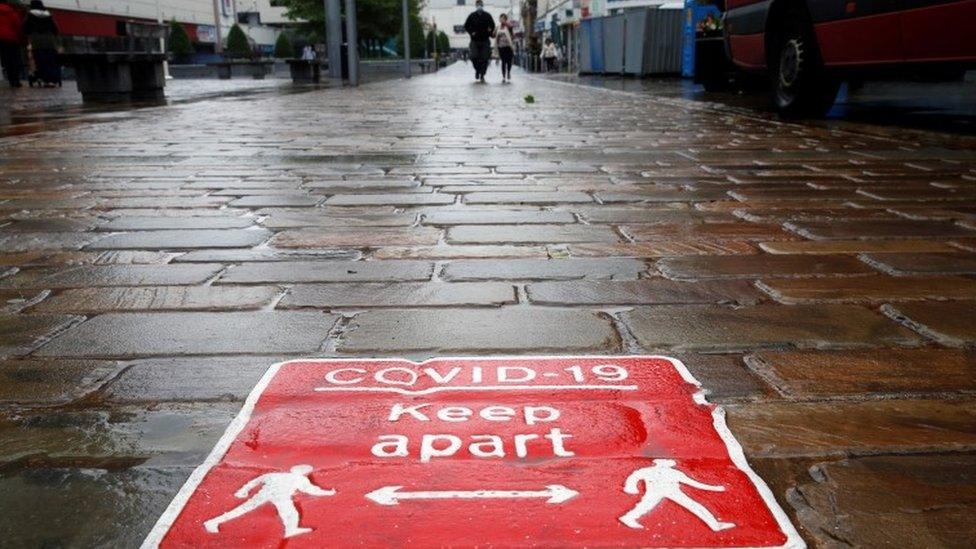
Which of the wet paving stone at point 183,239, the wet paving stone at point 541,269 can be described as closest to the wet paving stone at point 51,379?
the wet paving stone at point 541,269

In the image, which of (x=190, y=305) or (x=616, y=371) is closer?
(x=616, y=371)

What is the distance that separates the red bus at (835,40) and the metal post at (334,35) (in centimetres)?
1350

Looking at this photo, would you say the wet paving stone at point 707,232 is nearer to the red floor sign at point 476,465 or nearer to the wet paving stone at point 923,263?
the wet paving stone at point 923,263

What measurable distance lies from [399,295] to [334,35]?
21.2m

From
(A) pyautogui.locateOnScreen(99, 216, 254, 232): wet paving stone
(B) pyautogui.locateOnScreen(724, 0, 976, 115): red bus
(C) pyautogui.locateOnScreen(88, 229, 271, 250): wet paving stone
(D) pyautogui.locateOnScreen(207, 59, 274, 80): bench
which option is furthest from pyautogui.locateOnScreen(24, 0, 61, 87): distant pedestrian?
(C) pyautogui.locateOnScreen(88, 229, 271, 250): wet paving stone

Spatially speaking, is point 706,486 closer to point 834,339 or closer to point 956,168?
point 834,339

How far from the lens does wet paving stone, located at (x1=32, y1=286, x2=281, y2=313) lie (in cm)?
232

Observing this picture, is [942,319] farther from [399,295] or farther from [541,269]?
[399,295]

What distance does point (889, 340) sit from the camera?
201 centimetres

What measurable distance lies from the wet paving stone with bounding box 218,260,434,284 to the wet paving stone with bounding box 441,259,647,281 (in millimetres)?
113

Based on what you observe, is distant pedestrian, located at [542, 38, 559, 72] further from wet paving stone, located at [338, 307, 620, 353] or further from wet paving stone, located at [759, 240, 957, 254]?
wet paving stone, located at [338, 307, 620, 353]

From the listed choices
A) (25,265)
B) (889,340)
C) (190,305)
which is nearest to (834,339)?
(889,340)

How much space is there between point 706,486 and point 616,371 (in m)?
0.51

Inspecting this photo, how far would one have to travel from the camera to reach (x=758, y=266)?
2.72 m
